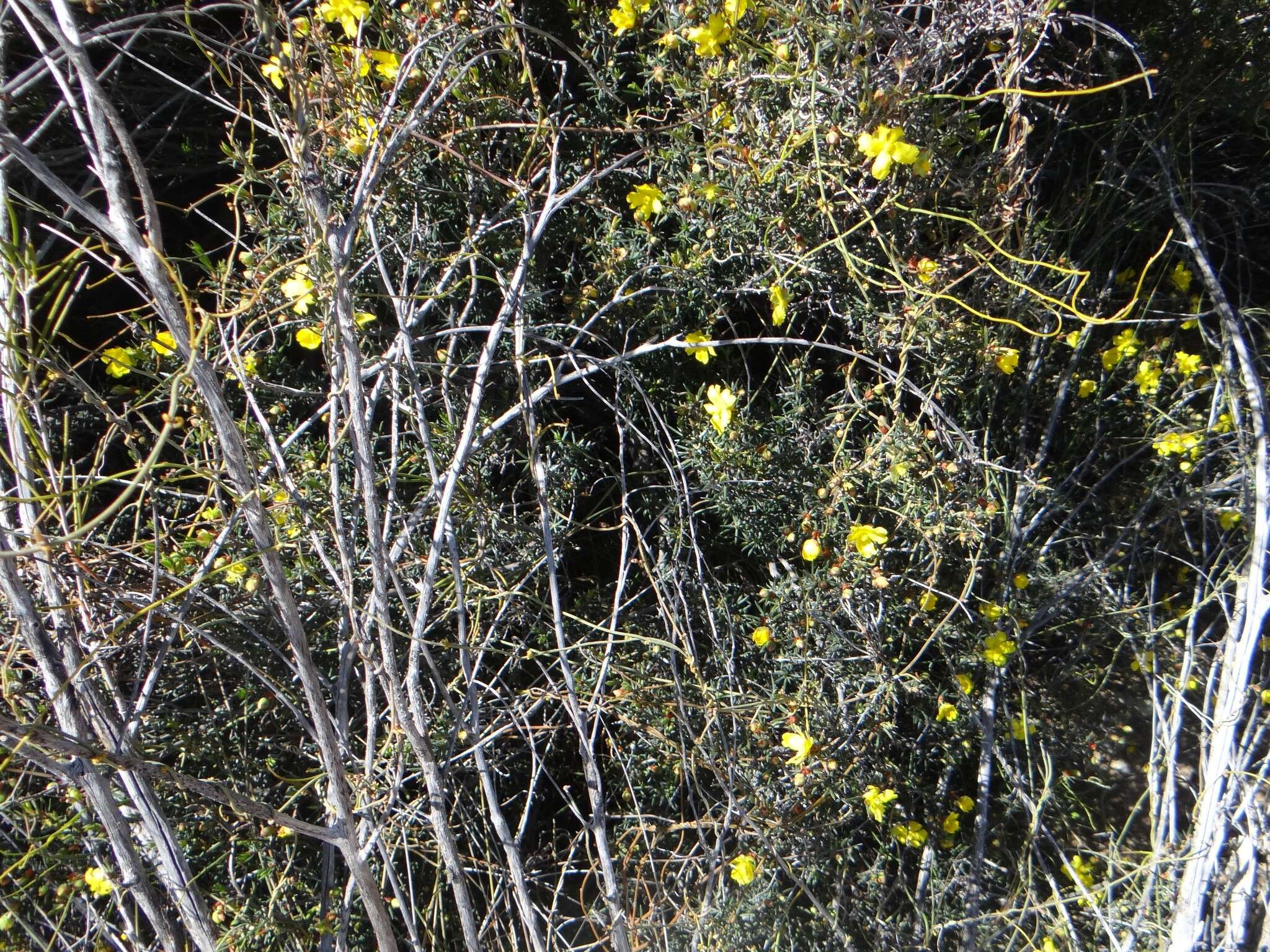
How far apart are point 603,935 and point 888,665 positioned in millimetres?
889

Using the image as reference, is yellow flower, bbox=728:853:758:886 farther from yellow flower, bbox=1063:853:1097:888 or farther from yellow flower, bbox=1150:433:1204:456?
yellow flower, bbox=1150:433:1204:456

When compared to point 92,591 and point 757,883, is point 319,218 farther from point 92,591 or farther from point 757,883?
point 757,883

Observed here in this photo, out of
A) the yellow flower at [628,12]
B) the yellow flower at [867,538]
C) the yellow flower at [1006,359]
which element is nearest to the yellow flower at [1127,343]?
the yellow flower at [1006,359]

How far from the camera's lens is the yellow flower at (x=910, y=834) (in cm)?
202

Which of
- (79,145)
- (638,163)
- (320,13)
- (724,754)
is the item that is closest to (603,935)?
(724,754)

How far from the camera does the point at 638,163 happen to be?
6.65 ft

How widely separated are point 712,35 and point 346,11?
707 mm

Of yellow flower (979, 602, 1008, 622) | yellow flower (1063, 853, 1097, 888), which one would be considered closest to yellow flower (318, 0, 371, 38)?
yellow flower (979, 602, 1008, 622)

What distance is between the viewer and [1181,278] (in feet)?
7.34

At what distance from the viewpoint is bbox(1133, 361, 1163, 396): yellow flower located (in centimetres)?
208

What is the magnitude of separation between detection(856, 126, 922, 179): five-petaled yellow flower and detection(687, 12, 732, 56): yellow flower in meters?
0.37

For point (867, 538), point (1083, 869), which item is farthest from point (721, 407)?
point (1083, 869)

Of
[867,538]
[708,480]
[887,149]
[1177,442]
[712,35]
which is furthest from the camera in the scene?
[1177,442]

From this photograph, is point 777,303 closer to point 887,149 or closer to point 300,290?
point 887,149
